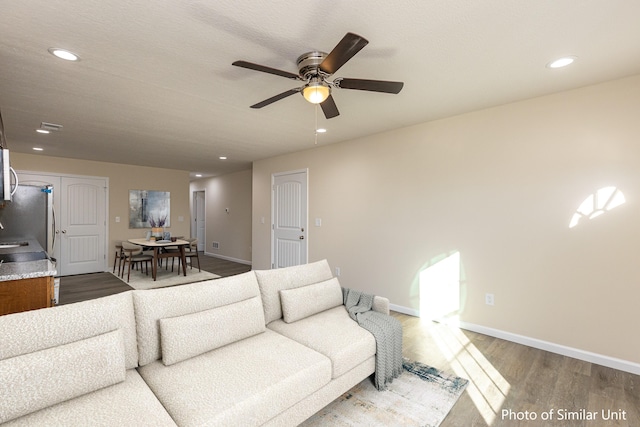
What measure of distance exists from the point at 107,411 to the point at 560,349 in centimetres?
352

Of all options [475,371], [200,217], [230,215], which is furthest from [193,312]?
[200,217]

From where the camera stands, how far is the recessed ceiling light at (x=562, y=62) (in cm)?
219

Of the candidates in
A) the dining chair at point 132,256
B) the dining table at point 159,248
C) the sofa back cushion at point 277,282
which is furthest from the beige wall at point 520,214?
the dining chair at point 132,256

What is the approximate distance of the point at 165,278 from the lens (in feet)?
19.1

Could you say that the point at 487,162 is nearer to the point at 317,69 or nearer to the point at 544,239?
the point at 544,239

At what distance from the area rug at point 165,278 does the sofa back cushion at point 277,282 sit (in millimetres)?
3646

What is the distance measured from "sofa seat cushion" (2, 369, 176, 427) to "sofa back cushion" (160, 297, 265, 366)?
0.28 meters

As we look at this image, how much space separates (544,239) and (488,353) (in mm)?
1221

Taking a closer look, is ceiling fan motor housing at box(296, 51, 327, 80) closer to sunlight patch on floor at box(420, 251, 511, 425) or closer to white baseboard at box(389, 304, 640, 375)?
sunlight patch on floor at box(420, 251, 511, 425)

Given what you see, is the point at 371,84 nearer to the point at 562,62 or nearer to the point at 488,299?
the point at 562,62

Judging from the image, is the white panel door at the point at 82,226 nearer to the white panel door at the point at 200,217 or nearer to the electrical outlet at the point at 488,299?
the white panel door at the point at 200,217

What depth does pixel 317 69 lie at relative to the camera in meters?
2.03

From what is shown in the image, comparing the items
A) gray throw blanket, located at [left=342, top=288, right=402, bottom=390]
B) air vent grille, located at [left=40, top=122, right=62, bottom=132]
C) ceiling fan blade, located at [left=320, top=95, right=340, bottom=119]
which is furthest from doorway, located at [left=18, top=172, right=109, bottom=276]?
gray throw blanket, located at [left=342, top=288, right=402, bottom=390]

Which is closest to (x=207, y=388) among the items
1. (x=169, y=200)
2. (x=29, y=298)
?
(x=29, y=298)
